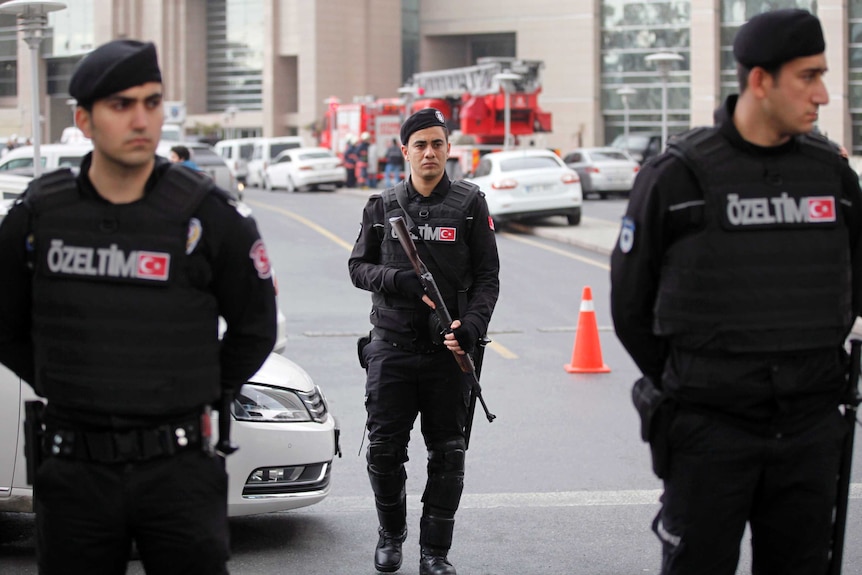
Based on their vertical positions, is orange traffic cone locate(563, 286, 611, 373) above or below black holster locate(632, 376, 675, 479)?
below

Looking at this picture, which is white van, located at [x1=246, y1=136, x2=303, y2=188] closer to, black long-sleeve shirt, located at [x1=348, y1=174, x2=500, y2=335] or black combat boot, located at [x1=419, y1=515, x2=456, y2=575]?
black long-sleeve shirt, located at [x1=348, y1=174, x2=500, y2=335]

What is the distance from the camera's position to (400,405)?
546 cm

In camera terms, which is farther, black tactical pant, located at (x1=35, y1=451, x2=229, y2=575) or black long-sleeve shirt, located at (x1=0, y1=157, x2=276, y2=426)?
black long-sleeve shirt, located at (x1=0, y1=157, x2=276, y2=426)

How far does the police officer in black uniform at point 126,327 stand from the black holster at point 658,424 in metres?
1.17

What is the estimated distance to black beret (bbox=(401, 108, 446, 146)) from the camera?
18.2 feet

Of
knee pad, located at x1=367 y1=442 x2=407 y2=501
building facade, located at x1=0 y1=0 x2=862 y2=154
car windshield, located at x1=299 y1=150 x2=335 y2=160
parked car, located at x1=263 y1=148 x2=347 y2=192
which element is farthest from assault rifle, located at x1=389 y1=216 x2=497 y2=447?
building facade, located at x1=0 y1=0 x2=862 y2=154

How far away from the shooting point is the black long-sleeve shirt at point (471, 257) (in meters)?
5.46

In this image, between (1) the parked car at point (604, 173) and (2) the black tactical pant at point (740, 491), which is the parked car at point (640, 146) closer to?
(1) the parked car at point (604, 173)

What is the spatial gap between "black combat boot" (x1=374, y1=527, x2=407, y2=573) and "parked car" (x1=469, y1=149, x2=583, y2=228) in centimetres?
1874

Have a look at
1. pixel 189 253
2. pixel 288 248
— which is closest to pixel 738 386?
pixel 189 253

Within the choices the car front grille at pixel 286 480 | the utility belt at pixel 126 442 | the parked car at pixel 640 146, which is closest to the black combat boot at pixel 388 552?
the car front grille at pixel 286 480

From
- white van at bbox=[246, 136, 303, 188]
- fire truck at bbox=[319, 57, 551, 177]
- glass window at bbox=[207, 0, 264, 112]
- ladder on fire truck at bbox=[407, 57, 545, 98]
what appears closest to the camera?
fire truck at bbox=[319, 57, 551, 177]

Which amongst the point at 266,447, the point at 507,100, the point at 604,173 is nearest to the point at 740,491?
the point at 266,447

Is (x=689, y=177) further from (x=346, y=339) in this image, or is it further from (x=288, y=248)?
(x=288, y=248)
